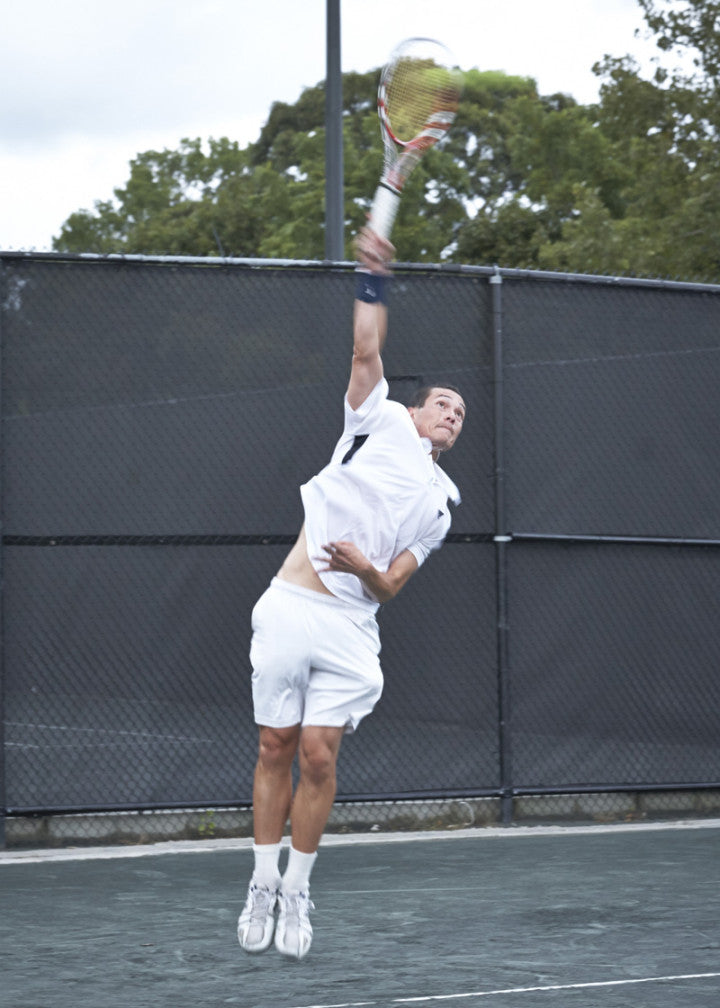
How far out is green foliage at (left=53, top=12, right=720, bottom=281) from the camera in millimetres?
22125

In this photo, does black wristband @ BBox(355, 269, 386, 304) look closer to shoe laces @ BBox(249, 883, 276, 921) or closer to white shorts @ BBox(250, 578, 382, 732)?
white shorts @ BBox(250, 578, 382, 732)

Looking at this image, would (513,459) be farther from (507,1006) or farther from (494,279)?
(507,1006)

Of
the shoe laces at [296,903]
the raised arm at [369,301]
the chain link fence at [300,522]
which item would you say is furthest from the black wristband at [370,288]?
the chain link fence at [300,522]

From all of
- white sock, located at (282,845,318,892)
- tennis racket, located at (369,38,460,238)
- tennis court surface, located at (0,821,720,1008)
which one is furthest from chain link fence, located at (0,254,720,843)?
white sock, located at (282,845,318,892)

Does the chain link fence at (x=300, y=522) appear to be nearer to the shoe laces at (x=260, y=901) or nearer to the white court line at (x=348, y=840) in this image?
the white court line at (x=348, y=840)

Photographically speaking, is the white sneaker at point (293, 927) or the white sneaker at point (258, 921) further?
the white sneaker at point (258, 921)

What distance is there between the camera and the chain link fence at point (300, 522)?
23.4ft

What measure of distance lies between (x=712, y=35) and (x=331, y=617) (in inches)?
747

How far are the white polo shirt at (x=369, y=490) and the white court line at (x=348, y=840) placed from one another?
9.31 feet

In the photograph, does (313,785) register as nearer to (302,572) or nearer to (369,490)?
(302,572)

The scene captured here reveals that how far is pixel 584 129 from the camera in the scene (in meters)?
39.1

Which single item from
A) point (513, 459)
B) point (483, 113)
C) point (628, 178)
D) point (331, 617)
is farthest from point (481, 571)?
point (483, 113)

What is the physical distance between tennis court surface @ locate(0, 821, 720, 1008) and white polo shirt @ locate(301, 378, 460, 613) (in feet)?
4.01

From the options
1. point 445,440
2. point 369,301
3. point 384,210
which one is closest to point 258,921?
point 445,440
